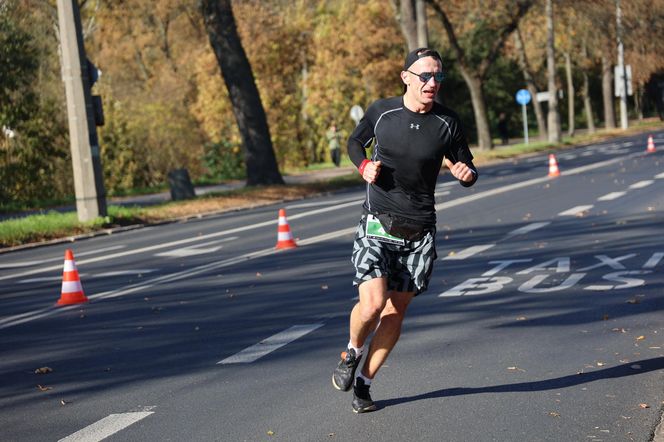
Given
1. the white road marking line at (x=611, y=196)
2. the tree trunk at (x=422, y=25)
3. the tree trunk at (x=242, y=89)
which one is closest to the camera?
the white road marking line at (x=611, y=196)

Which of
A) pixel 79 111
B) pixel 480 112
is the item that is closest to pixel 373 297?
pixel 79 111

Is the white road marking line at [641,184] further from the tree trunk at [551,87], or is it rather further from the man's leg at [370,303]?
the tree trunk at [551,87]

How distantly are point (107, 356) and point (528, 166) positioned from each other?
29.6m

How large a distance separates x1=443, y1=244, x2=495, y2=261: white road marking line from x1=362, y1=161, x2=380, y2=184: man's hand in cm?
747

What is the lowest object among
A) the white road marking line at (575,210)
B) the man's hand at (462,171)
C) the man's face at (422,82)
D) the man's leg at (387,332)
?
the white road marking line at (575,210)

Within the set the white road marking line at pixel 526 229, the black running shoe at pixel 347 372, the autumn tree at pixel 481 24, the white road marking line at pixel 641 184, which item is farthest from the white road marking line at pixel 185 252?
the autumn tree at pixel 481 24

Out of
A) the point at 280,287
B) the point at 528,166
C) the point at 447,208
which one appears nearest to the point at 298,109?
the point at 528,166

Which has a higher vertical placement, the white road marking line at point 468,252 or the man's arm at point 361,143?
the man's arm at point 361,143

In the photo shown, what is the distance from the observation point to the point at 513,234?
15945mm

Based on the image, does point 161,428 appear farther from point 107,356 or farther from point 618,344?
point 618,344

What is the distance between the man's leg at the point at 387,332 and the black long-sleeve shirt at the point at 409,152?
0.46 meters

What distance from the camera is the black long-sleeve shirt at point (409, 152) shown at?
619 cm

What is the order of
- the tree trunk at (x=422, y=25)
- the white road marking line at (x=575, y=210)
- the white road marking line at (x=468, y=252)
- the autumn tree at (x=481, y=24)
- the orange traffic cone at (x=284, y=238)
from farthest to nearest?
the autumn tree at (x=481, y=24) < the tree trunk at (x=422, y=25) < the white road marking line at (x=575, y=210) < the orange traffic cone at (x=284, y=238) < the white road marking line at (x=468, y=252)

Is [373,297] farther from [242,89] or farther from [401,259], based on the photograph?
[242,89]
